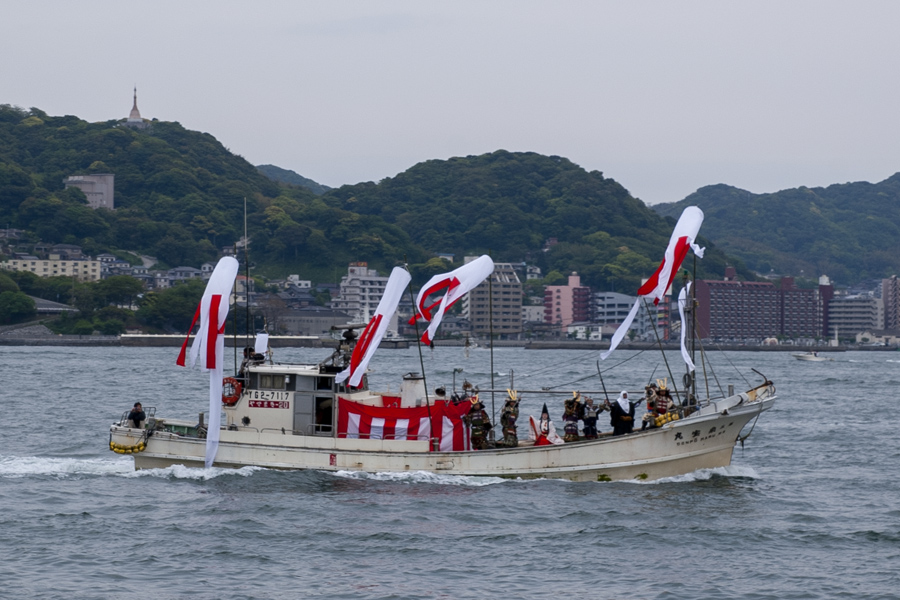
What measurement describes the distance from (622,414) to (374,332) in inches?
256

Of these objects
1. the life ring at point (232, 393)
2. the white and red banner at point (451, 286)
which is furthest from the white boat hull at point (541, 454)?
the white and red banner at point (451, 286)

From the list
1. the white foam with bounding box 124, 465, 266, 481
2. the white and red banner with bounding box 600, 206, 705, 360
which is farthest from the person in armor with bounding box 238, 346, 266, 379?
the white and red banner with bounding box 600, 206, 705, 360

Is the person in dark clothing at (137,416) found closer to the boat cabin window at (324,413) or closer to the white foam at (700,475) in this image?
the boat cabin window at (324,413)

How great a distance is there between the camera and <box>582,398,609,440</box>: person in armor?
97.6 ft

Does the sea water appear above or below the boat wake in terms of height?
below

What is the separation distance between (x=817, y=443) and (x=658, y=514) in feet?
69.0

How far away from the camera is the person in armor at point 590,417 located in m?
29.8

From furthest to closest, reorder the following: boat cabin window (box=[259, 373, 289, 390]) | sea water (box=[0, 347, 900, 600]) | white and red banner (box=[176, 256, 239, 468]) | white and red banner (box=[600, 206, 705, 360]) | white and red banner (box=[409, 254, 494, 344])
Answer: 1. boat cabin window (box=[259, 373, 289, 390])
2. white and red banner (box=[409, 254, 494, 344])
3. white and red banner (box=[600, 206, 705, 360])
4. white and red banner (box=[176, 256, 239, 468])
5. sea water (box=[0, 347, 900, 600])

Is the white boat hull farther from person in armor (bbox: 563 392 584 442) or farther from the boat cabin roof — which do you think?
the boat cabin roof

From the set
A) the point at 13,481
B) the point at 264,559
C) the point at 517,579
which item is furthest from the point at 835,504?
the point at 13,481

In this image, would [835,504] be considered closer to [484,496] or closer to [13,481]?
[484,496]

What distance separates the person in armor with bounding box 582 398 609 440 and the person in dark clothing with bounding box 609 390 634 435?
1.36 ft

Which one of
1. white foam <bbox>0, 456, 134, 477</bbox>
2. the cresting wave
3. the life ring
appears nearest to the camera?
the cresting wave

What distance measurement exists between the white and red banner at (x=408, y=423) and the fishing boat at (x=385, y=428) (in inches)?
1.0
